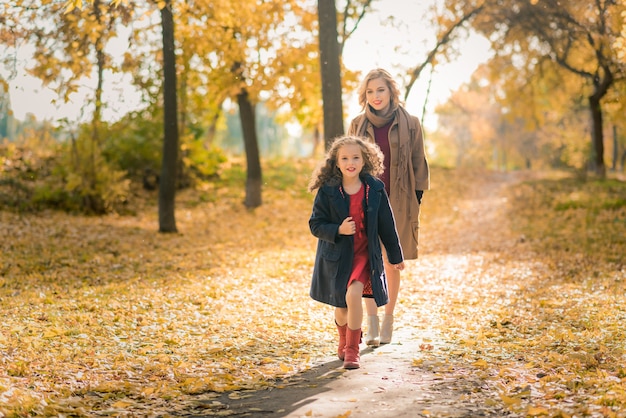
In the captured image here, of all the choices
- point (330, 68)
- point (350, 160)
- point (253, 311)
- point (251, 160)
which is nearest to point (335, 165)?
point (350, 160)

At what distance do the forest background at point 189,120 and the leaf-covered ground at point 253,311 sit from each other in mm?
61

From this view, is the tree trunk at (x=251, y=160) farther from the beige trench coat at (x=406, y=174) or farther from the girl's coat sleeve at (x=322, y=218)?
the girl's coat sleeve at (x=322, y=218)

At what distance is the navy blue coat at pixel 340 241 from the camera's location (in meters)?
5.18

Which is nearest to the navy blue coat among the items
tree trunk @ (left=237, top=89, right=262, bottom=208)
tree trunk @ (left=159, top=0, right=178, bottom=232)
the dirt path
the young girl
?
the young girl

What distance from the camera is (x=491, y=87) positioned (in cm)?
2483

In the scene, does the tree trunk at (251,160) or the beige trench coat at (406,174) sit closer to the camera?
the beige trench coat at (406,174)

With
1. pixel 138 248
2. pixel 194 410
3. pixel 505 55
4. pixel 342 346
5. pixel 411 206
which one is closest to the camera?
pixel 194 410

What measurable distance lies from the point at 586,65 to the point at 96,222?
1663 centimetres

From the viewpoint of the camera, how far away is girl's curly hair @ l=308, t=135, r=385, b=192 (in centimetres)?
532

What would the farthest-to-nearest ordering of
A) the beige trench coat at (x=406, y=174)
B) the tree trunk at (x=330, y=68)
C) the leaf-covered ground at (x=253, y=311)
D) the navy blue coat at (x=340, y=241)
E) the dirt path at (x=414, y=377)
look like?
the tree trunk at (x=330, y=68)
the beige trench coat at (x=406, y=174)
the navy blue coat at (x=340, y=241)
the leaf-covered ground at (x=253, y=311)
the dirt path at (x=414, y=377)

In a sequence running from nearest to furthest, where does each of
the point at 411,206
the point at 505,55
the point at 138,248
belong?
the point at 411,206 < the point at 138,248 < the point at 505,55

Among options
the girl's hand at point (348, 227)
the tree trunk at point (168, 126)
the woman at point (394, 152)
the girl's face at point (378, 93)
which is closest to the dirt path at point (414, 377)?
the woman at point (394, 152)

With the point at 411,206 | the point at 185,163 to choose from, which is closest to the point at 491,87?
the point at 185,163

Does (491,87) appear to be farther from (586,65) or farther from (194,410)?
(194,410)
